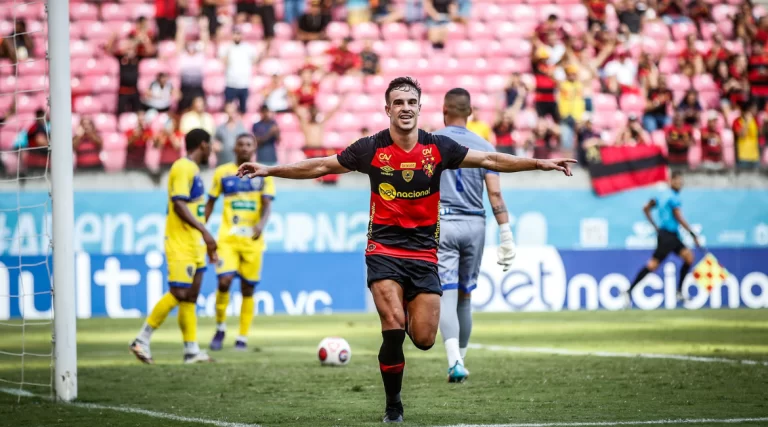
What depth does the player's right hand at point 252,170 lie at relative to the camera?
658 cm

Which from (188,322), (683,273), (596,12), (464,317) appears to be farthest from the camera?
(596,12)

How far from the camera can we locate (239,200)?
488 inches

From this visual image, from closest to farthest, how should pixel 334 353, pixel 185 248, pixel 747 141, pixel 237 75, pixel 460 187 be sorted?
pixel 460 187
pixel 334 353
pixel 185 248
pixel 237 75
pixel 747 141

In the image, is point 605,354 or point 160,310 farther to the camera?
point 605,354

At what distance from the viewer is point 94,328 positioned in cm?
1597

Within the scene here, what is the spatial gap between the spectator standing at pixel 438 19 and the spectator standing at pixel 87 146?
275 inches

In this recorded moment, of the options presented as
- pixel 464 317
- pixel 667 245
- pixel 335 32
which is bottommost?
pixel 464 317

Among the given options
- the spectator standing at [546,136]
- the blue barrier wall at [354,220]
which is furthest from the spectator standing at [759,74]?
the spectator standing at [546,136]

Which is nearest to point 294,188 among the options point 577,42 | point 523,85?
point 523,85

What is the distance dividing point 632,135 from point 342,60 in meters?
5.80

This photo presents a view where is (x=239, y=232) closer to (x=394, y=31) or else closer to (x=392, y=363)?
(x=392, y=363)

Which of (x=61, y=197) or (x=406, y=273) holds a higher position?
(x=61, y=197)

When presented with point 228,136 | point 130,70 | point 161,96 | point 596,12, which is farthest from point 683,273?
point 130,70

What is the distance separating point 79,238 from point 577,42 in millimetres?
10607
